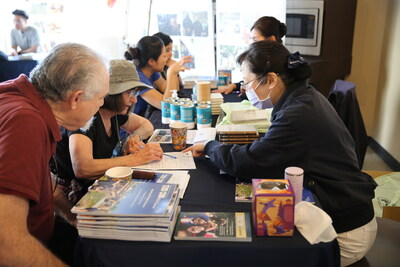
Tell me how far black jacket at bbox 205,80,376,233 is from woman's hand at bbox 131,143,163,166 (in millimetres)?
394

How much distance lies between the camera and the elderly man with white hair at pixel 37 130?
94 centimetres

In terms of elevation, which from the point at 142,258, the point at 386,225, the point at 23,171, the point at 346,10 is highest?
the point at 346,10

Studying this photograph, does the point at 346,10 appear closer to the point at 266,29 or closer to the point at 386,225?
the point at 266,29

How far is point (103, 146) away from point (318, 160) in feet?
3.12

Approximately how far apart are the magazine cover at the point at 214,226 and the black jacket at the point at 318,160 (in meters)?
0.26

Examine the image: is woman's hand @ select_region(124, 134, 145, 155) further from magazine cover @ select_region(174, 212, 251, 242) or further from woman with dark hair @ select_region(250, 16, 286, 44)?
woman with dark hair @ select_region(250, 16, 286, 44)

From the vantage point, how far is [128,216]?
3.38 feet

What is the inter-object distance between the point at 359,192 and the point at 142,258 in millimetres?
816

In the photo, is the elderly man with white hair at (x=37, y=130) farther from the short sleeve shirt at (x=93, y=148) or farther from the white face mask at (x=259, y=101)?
the white face mask at (x=259, y=101)

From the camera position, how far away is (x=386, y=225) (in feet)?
5.37

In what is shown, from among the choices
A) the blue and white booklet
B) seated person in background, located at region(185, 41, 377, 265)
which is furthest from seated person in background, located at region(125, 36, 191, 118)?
seated person in background, located at region(185, 41, 377, 265)

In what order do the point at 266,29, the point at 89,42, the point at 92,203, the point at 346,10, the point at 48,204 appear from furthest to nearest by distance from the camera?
1. the point at 89,42
2. the point at 346,10
3. the point at 266,29
4. the point at 48,204
5. the point at 92,203

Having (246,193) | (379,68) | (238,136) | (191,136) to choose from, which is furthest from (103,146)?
(379,68)

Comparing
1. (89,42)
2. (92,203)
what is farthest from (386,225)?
(89,42)
